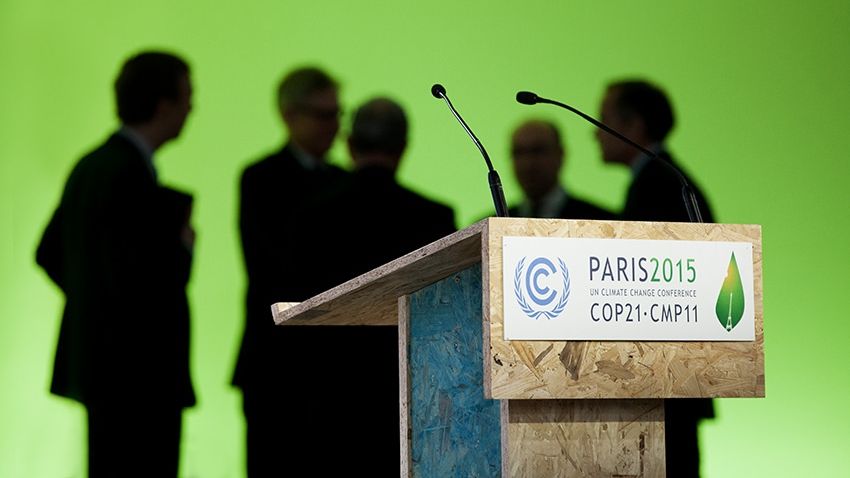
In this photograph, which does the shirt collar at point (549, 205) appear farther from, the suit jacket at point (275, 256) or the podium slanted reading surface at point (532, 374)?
the podium slanted reading surface at point (532, 374)

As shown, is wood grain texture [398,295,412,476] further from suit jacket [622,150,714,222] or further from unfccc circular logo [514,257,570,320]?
suit jacket [622,150,714,222]

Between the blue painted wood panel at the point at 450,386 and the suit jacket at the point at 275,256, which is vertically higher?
the suit jacket at the point at 275,256

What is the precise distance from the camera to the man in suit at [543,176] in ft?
15.8

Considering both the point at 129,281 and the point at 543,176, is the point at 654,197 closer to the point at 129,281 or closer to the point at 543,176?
the point at 543,176

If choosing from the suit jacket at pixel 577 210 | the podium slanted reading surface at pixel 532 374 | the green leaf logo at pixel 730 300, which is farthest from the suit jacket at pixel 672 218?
the green leaf logo at pixel 730 300

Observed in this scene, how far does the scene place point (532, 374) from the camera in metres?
2.01

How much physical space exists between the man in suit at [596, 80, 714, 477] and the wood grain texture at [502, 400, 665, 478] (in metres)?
2.73

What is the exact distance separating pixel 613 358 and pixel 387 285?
55 cm

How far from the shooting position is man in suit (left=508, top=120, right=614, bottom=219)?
483 cm

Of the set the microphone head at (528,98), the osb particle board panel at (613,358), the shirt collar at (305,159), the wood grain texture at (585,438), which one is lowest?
the wood grain texture at (585,438)

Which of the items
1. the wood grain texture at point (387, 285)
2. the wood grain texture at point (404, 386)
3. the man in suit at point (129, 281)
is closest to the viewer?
the wood grain texture at point (387, 285)

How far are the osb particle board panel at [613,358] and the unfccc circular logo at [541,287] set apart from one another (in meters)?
0.04

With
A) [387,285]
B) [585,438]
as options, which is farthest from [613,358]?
[387,285]

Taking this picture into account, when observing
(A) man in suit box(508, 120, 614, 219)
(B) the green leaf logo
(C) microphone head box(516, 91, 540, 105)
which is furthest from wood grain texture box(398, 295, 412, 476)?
(A) man in suit box(508, 120, 614, 219)
